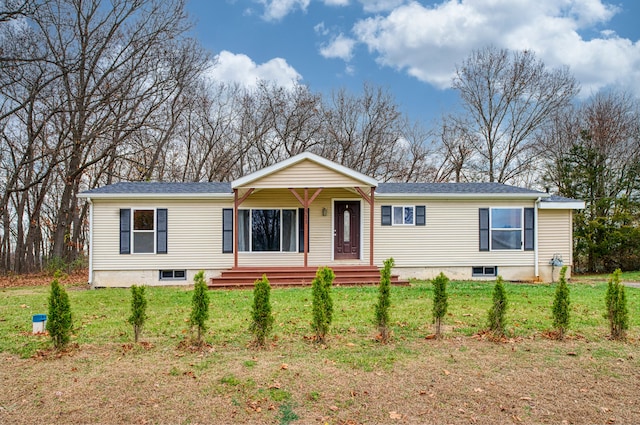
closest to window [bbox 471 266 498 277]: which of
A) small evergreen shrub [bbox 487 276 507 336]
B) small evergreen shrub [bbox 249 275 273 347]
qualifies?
small evergreen shrub [bbox 487 276 507 336]

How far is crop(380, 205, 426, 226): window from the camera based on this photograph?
13664 mm

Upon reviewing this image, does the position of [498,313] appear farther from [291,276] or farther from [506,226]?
[506,226]

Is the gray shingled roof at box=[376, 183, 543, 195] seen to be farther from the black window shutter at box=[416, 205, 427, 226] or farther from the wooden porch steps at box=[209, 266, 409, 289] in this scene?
the wooden porch steps at box=[209, 266, 409, 289]

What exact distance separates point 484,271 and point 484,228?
1.44m

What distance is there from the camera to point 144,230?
1305 centimetres

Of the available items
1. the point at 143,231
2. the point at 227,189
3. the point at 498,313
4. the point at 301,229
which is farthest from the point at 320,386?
the point at 143,231

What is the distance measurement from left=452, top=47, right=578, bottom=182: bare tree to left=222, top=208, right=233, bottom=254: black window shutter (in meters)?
16.9

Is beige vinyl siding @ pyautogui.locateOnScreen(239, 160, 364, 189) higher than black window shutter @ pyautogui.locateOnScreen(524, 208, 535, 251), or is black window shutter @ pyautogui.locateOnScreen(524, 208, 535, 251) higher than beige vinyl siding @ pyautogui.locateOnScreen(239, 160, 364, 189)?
beige vinyl siding @ pyautogui.locateOnScreen(239, 160, 364, 189)

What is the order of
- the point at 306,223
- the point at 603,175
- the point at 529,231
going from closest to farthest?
1. the point at 306,223
2. the point at 529,231
3. the point at 603,175

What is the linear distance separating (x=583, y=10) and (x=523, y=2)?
2543 millimetres

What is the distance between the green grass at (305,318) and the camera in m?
5.64

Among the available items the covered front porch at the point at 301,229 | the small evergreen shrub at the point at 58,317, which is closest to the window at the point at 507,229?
the covered front porch at the point at 301,229

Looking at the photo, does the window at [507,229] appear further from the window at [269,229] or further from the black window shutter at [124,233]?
the black window shutter at [124,233]

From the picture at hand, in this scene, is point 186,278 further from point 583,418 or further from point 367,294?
point 583,418
